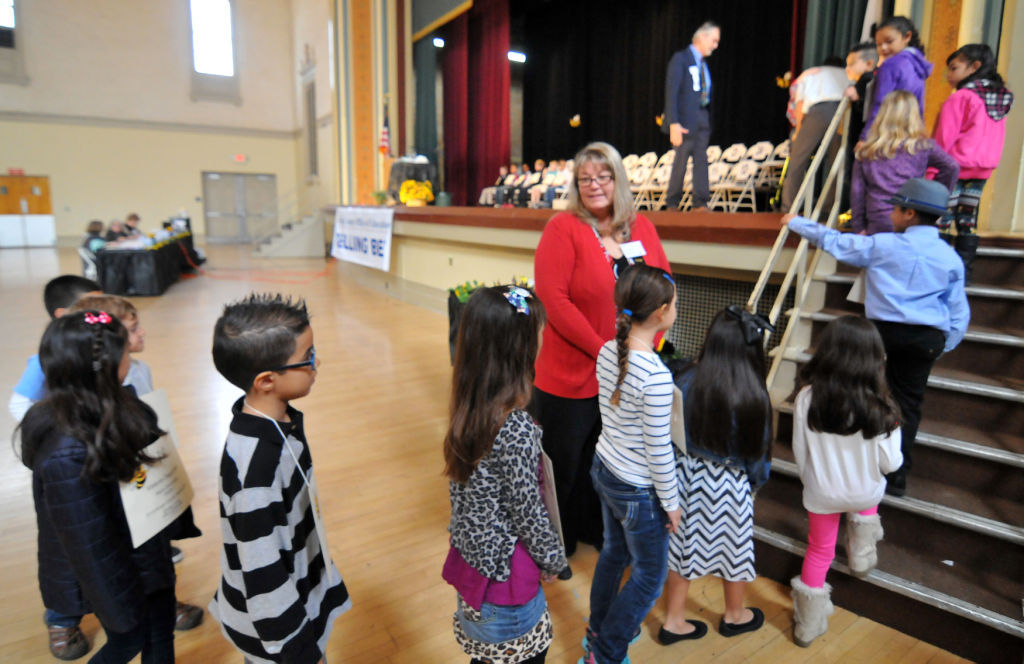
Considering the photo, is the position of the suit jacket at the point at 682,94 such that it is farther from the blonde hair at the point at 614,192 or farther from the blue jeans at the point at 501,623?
the blue jeans at the point at 501,623

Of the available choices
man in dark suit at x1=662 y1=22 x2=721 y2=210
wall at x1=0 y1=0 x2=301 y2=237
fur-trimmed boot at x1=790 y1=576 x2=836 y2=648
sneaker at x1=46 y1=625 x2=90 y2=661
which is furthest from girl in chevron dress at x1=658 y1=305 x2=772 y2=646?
wall at x1=0 y1=0 x2=301 y2=237

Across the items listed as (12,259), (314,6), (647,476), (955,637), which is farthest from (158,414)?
(314,6)

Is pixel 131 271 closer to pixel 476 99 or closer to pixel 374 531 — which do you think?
Result: pixel 476 99

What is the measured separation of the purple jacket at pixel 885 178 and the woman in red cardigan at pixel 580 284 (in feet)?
4.85

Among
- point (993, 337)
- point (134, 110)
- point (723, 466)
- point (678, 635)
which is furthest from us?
point (134, 110)

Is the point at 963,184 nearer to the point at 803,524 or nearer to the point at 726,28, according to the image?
the point at 803,524

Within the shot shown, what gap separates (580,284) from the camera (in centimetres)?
202

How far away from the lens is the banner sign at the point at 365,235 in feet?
26.7

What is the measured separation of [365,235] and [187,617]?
288 inches

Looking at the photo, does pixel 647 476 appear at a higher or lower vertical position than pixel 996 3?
lower

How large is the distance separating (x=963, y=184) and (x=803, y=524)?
2.57 metres

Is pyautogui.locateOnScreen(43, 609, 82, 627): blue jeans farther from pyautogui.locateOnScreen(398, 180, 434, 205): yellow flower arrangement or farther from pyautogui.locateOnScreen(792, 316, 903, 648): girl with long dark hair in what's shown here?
pyautogui.locateOnScreen(398, 180, 434, 205): yellow flower arrangement

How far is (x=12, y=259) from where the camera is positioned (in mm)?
13109

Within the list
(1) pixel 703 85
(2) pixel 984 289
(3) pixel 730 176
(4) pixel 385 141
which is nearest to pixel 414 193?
(4) pixel 385 141
